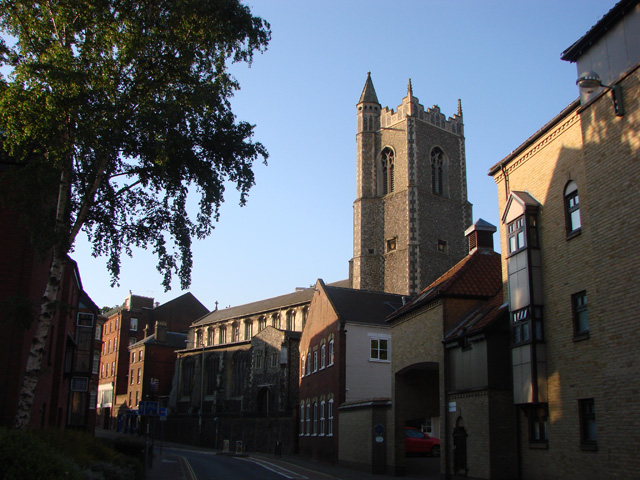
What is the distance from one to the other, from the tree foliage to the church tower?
42.9m

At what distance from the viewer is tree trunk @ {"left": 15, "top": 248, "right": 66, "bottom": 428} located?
Answer: 581 inches

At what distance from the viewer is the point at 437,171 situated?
69625 millimetres

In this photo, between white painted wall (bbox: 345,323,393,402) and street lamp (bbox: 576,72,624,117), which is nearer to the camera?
street lamp (bbox: 576,72,624,117)

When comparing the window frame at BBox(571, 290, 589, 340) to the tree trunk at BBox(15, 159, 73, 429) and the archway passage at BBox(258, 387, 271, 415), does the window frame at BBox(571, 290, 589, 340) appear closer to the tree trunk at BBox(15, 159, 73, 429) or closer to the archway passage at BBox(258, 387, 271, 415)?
the tree trunk at BBox(15, 159, 73, 429)

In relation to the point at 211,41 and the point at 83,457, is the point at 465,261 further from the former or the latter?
the point at 83,457

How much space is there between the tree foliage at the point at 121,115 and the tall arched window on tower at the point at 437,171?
5136 centimetres

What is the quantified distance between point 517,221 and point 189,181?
9.88m

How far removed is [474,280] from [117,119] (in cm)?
1414

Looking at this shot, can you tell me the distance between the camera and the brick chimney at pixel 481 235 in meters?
26.4

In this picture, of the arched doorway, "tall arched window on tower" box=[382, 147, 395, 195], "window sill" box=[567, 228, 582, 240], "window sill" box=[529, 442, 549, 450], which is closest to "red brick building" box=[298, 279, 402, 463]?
the arched doorway

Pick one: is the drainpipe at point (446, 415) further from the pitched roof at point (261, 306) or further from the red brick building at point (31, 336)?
the pitched roof at point (261, 306)

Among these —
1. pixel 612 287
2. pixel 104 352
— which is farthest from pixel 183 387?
pixel 612 287

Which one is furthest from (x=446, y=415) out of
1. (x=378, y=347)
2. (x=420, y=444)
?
(x=378, y=347)

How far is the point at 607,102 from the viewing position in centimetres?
1498
